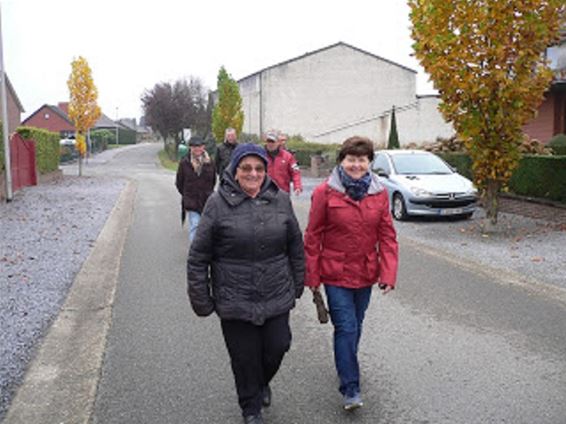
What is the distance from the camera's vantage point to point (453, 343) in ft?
18.0

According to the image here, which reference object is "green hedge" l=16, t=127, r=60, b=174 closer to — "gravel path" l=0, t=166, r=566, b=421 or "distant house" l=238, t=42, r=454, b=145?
"gravel path" l=0, t=166, r=566, b=421

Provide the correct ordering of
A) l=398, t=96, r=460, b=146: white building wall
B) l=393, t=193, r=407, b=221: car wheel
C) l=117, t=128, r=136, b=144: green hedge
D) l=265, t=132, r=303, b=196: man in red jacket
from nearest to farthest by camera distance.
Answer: l=265, t=132, r=303, b=196: man in red jacket
l=393, t=193, r=407, b=221: car wheel
l=398, t=96, r=460, b=146: white building wall
l=117, t=128, r=136, b=144: green hedge

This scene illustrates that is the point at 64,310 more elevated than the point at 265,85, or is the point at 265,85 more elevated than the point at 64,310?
the point at 265,85

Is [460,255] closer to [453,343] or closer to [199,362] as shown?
[453,343]

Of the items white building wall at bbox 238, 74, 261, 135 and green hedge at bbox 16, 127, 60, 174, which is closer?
green hedge at bbox 16, 127, 60, 174

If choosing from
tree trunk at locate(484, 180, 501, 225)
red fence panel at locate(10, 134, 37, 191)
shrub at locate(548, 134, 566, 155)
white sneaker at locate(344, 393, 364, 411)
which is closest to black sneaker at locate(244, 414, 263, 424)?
white sneaker at locate(344, 393, 364, 411)

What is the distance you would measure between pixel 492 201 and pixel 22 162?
61.1 ft

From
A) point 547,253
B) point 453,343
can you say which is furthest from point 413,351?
point 547,253

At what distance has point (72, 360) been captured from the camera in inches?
203

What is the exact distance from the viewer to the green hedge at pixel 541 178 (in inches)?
517

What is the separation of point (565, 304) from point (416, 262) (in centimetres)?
277

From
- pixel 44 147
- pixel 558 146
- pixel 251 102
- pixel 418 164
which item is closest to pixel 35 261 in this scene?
pixel 418 164

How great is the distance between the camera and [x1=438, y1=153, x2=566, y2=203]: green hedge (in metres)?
13.1

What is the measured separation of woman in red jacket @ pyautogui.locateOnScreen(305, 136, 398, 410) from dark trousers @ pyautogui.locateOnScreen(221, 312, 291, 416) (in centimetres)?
47
